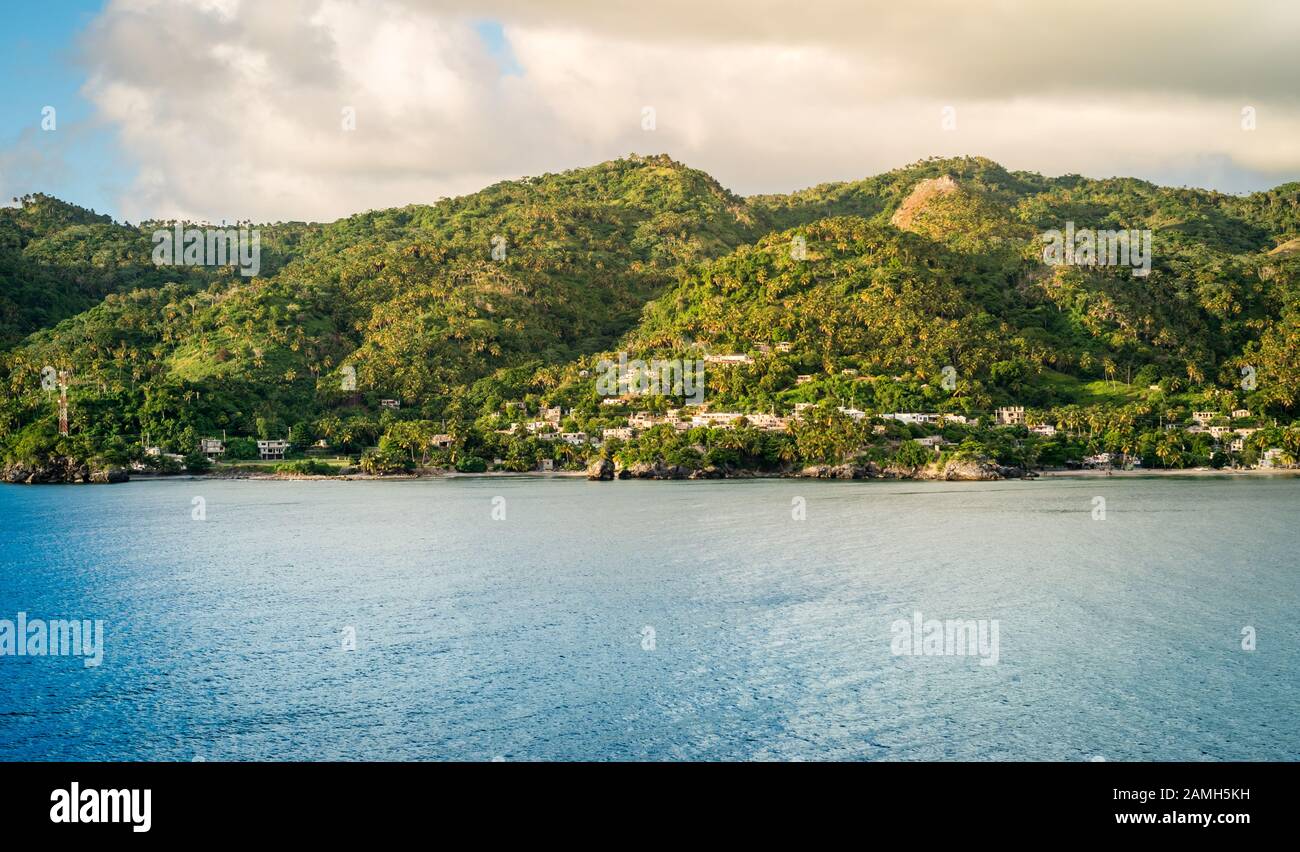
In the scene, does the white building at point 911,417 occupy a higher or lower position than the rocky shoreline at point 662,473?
higher

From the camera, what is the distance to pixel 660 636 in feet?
87.6

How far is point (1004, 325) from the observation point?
110m

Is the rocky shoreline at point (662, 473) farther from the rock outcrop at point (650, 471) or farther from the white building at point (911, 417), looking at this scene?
the white building at point (911, 417)

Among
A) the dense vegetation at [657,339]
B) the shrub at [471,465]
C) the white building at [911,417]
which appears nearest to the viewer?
the white building at [911,417]

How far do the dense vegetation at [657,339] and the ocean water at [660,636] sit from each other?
36130 mm

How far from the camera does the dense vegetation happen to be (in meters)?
88.3

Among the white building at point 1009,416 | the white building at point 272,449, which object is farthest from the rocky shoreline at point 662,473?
the white building at point 1009,416

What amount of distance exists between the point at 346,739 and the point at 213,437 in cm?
8266

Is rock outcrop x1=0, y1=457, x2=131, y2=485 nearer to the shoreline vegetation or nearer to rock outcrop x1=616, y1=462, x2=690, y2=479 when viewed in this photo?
the shoreline vegetation

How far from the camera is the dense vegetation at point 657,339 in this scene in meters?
88.3

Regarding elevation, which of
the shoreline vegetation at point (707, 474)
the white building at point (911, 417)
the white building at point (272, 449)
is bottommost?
the shoreline vegetation at point (707, 474)

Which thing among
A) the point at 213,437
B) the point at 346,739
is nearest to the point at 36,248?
the point at 213,437
